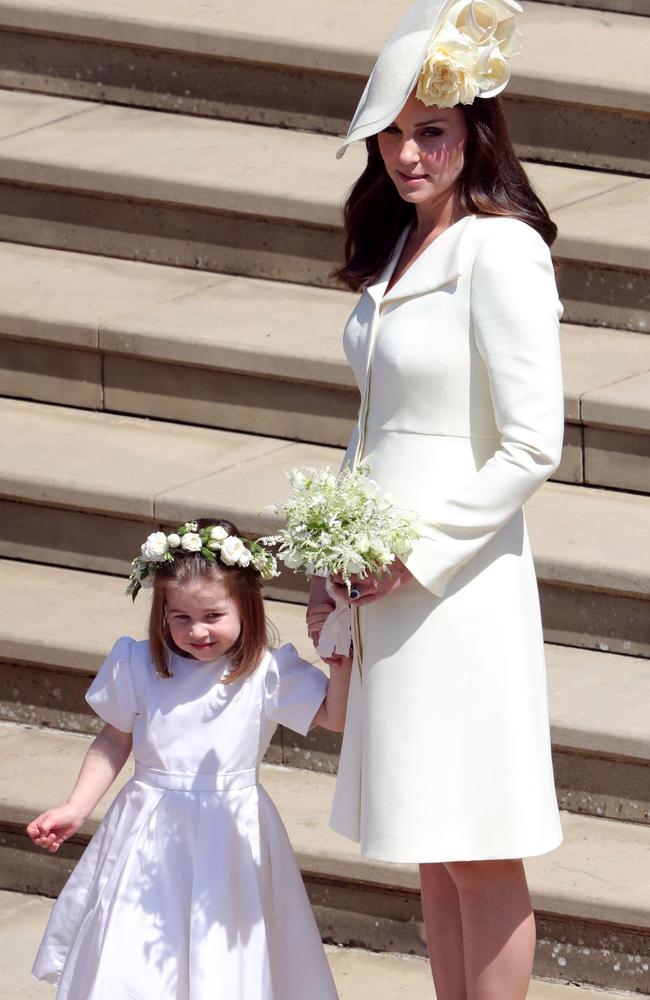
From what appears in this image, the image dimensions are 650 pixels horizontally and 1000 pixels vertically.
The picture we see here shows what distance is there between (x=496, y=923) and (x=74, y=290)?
3.05 metres

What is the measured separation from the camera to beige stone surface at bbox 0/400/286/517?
520cm

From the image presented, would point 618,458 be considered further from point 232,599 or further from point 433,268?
point 433,268

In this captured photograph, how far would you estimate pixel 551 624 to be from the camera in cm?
484

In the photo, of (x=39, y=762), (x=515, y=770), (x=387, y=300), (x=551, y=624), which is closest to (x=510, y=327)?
(x=387, y=300)

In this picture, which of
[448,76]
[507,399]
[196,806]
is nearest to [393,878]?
[196,806]

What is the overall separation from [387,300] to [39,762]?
2.02m

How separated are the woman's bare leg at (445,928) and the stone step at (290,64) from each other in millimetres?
3061

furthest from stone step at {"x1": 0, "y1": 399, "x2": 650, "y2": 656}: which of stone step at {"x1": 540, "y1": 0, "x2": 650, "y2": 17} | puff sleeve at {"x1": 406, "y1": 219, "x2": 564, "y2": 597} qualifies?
stone step at {"x1": 540, "y1": 0, "x2": 650, "y2": 17}

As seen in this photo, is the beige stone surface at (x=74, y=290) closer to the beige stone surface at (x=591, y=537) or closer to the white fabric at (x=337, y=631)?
the beige stone surface at (x=591, y=537)

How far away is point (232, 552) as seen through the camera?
361cm

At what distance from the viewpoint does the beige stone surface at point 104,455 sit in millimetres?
5199

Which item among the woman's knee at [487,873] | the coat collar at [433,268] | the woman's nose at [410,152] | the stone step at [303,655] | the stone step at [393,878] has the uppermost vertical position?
the woman's nose at [410,152]

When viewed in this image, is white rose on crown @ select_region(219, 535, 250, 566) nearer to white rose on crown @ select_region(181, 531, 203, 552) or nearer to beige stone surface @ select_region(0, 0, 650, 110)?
white rose on crown @ select_region(181, 531, 203, 552)

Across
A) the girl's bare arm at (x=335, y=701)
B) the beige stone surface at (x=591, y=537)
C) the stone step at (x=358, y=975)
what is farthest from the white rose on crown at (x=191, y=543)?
the beige stone surface at (x=591, y=537)
